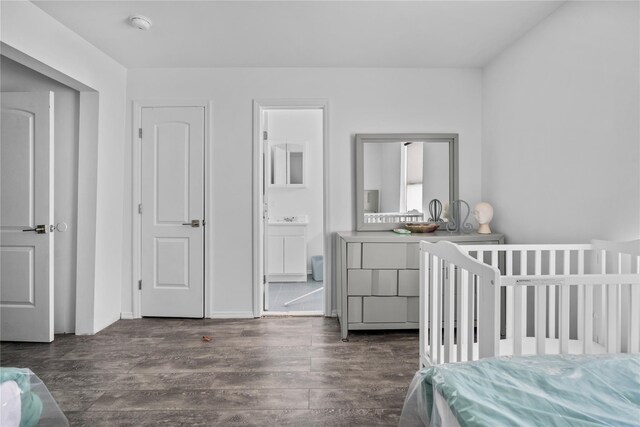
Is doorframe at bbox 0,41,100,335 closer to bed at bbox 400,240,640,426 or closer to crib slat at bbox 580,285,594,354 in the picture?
bed at bbox 400,240,640,426

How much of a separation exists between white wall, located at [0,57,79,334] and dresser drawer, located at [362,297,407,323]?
2.41 meters

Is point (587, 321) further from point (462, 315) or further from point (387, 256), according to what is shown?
point (387, 256)

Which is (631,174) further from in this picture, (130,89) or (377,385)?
(130,89)

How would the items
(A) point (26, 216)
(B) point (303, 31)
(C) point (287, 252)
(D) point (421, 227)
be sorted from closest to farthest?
(B) point (303, 31) → (A) point (26, 216) → (D) point (421, 227) → (C) point (287, 252)

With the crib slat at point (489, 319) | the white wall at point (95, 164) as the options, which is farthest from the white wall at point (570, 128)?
the white wall at point (95, 164)

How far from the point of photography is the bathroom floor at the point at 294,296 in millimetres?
3717

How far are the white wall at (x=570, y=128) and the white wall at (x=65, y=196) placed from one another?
352 centimetres

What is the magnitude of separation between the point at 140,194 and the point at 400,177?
238 centimetres

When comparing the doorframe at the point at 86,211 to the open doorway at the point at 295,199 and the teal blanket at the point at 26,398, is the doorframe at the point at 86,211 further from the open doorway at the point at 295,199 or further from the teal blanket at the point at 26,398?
the open doorway at the point at 295,199

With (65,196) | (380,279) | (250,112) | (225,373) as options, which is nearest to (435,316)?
(380,279)

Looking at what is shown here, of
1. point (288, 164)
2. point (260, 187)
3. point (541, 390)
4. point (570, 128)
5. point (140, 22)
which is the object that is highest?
point (140, 22)

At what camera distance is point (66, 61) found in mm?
2594

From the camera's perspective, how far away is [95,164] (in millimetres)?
2955

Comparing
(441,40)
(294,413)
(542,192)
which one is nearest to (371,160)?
(441,40)
